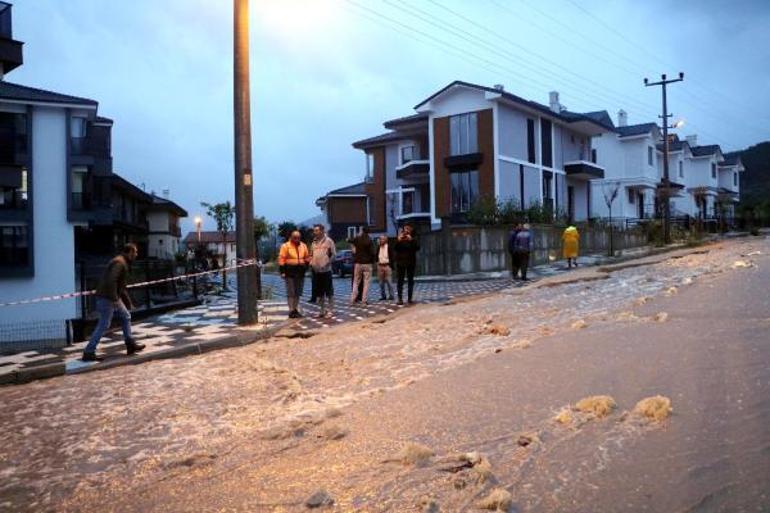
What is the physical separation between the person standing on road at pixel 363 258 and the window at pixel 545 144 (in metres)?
25.1

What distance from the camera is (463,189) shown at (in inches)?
1437

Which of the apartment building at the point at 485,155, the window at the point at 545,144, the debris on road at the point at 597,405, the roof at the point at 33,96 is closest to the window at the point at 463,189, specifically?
the apartment building at the point at 485,155

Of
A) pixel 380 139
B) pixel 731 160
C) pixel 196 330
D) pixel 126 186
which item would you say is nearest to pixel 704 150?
pixel 731 160

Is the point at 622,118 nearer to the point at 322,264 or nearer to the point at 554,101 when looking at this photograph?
the point at 554,101

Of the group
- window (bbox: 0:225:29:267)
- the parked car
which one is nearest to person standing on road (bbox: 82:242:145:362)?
the parked car

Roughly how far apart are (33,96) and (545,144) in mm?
26154

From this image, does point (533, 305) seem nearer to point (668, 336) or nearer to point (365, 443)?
point (668, 336)

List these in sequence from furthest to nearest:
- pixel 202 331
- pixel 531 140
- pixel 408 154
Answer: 1. pixel 408 154
2. pixel 531 140
3. pixel 202 331

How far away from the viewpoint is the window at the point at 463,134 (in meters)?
35.5

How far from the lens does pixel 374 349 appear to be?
31.2ft

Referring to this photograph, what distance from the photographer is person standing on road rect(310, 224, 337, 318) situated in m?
13.8

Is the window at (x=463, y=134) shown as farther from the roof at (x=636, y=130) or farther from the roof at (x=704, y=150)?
the roof at (x=704, y=150)

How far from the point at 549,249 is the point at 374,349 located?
20092mm

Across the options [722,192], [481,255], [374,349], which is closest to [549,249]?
[481,255]
